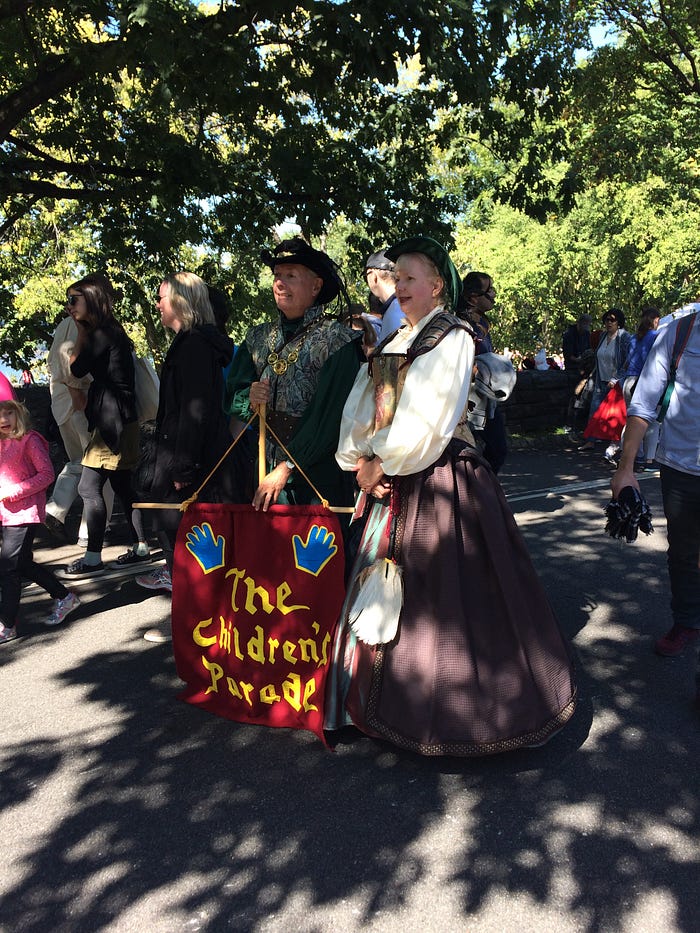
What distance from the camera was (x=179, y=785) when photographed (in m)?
3.18

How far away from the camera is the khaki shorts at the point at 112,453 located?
6020 millimetres

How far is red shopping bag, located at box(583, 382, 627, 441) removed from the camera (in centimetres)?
1076

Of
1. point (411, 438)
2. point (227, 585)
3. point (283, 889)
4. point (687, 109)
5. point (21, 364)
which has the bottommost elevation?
point (283, 889)

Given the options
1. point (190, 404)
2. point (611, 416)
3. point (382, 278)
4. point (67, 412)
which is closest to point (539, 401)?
point (611, 416)

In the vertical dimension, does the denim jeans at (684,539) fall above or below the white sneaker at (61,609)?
above

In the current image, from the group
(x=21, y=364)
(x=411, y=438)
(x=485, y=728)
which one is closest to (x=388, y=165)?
(x=21, y=364)

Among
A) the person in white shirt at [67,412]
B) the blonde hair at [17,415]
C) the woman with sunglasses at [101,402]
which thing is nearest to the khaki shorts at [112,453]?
the woman with sunglasses at [101,402]

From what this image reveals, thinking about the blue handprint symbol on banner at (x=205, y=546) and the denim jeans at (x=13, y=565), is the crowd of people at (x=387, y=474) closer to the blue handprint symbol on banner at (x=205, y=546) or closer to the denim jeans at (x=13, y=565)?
the denim jeans at (x=13, y=565)

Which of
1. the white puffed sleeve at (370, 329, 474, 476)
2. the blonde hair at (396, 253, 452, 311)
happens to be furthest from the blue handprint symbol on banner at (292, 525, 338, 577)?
the blonde hair at (396, 253, 452, 311)

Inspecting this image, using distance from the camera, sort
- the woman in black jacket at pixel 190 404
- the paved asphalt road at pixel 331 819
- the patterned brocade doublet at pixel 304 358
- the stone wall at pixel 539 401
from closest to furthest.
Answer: the paved asphalt road at pixel 331 819, the patterned brocade doublet at pixel 304 358, the woman in black jacket at pixel 190 404, the stone wall at pixel 539 401

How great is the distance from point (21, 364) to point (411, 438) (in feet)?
33.5

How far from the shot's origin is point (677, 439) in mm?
3814

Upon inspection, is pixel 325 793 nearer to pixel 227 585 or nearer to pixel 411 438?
pixel 227 585

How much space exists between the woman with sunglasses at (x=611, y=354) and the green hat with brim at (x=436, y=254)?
8171mm
